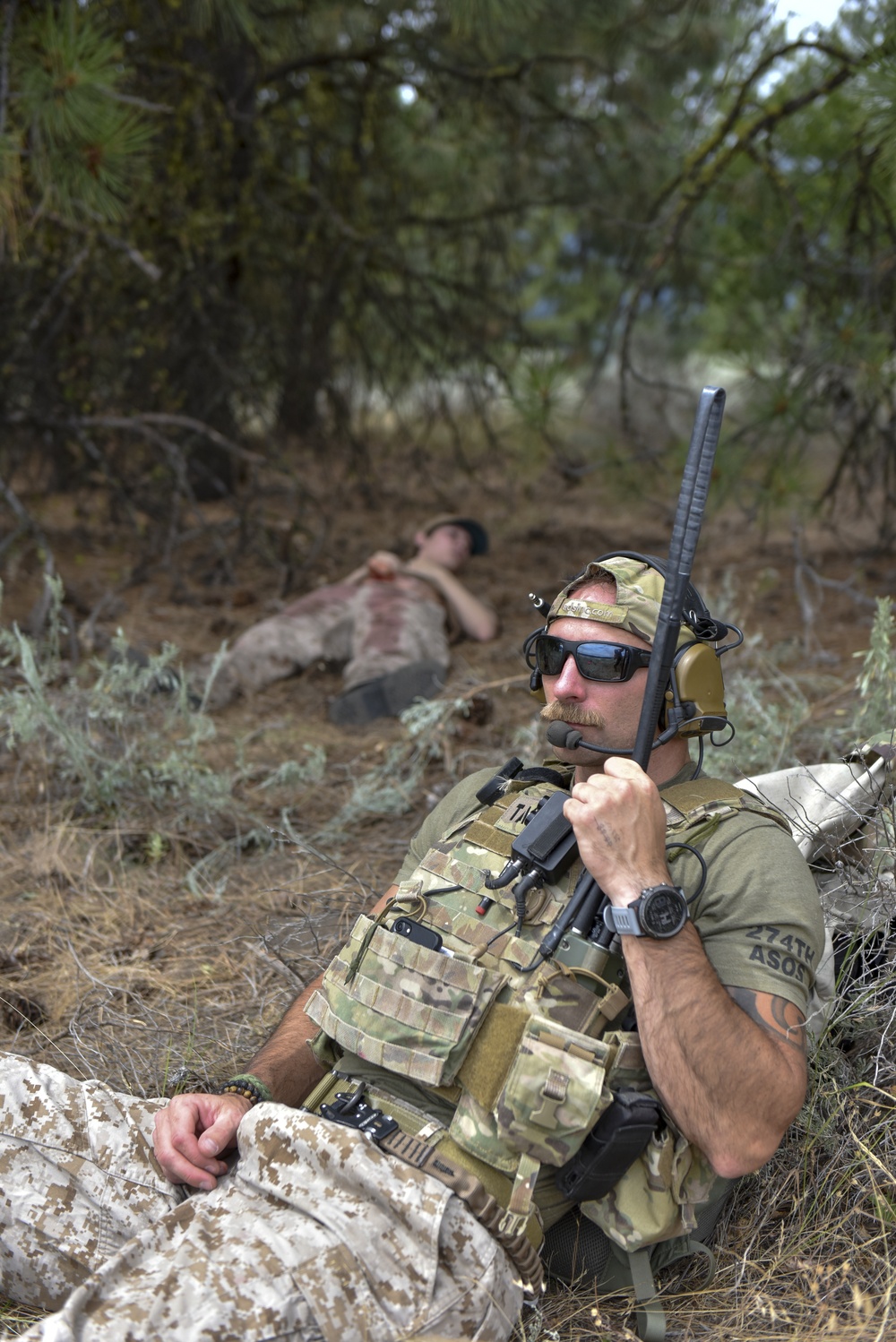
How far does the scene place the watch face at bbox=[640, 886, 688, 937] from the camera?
72.7 inches

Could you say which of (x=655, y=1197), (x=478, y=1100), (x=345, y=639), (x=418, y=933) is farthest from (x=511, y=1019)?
(x=345, y=639)

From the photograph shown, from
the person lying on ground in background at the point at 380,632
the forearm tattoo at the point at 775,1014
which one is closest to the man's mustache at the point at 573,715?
the forearm tattoo at the point at 775,1014

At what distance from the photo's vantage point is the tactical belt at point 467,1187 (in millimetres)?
1842

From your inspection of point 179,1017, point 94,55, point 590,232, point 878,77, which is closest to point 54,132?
point 94,55

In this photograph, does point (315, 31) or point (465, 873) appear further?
point (315, 31)

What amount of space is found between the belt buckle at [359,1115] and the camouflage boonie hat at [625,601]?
0.96 meters

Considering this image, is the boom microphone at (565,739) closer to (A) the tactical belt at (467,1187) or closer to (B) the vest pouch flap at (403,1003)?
(B) the vest pouch flap at (403,1003)

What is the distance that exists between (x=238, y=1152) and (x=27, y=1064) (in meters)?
0.45

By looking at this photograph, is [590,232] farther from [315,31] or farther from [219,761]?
[219,761]

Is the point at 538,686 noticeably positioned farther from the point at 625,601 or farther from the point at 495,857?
the point at 495,857

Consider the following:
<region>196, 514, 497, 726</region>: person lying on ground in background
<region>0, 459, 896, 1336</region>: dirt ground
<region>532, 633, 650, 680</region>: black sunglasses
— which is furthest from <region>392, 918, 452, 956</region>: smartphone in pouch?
<region>196, 514, 497, 726</region>: person lying on ground in background

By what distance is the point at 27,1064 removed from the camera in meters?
2.19

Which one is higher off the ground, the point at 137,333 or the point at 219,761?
the point at 137,333

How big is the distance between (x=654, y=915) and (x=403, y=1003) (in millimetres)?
460
